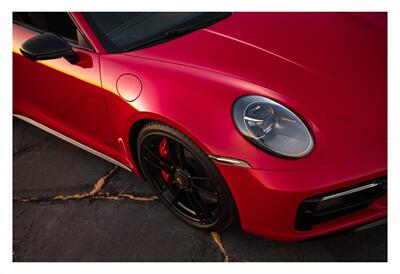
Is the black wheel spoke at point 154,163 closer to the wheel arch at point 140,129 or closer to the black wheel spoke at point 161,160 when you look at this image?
the black wheel spoke at point 161,160

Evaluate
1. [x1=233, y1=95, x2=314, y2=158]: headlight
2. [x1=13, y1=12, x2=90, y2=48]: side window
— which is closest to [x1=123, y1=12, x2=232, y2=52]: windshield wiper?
[x1=13, y1=12, x2=90, y2=48]: side window

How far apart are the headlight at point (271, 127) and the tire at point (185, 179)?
266 millimetres

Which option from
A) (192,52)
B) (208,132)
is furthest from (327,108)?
(192,52)

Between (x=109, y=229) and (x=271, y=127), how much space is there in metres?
1.35

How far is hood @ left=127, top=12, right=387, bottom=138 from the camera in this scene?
92.0 inches

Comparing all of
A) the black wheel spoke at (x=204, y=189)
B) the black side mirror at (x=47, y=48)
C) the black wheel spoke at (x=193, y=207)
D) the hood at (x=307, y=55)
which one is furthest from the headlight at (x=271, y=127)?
the black side mirror at (x=47, y=48)

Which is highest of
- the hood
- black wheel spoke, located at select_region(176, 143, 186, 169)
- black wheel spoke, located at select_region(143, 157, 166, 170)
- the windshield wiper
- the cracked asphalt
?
the windshield wiper

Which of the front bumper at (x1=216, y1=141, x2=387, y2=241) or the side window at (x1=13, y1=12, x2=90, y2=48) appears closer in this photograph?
the front bumper at (x1=216, y1=141, x2=387, y2=241)

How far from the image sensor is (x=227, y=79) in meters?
2.44

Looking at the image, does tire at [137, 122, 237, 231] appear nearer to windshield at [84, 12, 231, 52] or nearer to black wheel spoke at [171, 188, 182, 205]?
black wheel spoke at [171, 188, 182, 205]

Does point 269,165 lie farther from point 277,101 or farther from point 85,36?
point 85,36

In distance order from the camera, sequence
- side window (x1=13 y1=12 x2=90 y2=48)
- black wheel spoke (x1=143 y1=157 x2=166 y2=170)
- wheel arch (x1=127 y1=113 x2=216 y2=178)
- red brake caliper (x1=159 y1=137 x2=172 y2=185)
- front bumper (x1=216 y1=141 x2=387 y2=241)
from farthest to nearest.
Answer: side window (x1=13 y1=12 x2=90 y2=48) → black wheel spoke (x1=143 y1=157 x2=166 y2=170) → red brake caliper (x1=159 y1=137 x2=172 y2=185) → wheel arch (x1=127 y1=113 x2=216 y2=178) → front bumper (x1=216 y1=141 x2=387 y2=241)

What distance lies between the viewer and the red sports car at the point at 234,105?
2.18 m

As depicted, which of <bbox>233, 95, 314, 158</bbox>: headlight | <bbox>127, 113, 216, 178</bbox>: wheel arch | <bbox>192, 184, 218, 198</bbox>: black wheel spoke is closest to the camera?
<bbox>233, 95, 314, 158</bbox>: headlight
